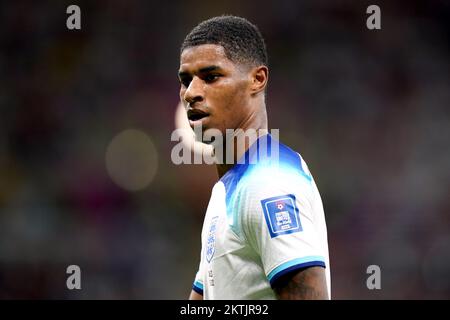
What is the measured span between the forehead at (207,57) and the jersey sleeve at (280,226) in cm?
65

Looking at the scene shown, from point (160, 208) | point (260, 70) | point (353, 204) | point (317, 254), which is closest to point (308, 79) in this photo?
point (353, 204)

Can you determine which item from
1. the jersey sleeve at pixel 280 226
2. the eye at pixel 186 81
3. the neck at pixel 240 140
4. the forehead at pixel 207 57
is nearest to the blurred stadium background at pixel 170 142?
the neck at pixel 240 140

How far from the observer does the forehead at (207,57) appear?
10.4ft

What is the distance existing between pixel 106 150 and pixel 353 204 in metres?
3.89

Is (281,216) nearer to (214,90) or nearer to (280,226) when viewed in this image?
(280,226)

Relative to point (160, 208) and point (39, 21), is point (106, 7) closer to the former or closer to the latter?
point (39, 21)

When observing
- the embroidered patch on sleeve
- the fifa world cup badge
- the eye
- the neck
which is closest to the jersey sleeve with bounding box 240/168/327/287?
the embroidered patch on sleeve

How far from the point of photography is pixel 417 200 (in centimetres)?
1023

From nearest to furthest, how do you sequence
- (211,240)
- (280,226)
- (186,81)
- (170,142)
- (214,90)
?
(280,226), (211,240), (214,90), (186,81), (170,142)

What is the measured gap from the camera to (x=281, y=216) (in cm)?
271

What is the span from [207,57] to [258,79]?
0.29 metres

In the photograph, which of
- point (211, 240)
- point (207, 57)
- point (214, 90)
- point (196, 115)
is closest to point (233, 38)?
point (207, 57)

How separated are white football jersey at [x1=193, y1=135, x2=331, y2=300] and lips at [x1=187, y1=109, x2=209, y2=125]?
0.98 feet

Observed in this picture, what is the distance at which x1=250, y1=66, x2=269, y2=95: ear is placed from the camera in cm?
329
